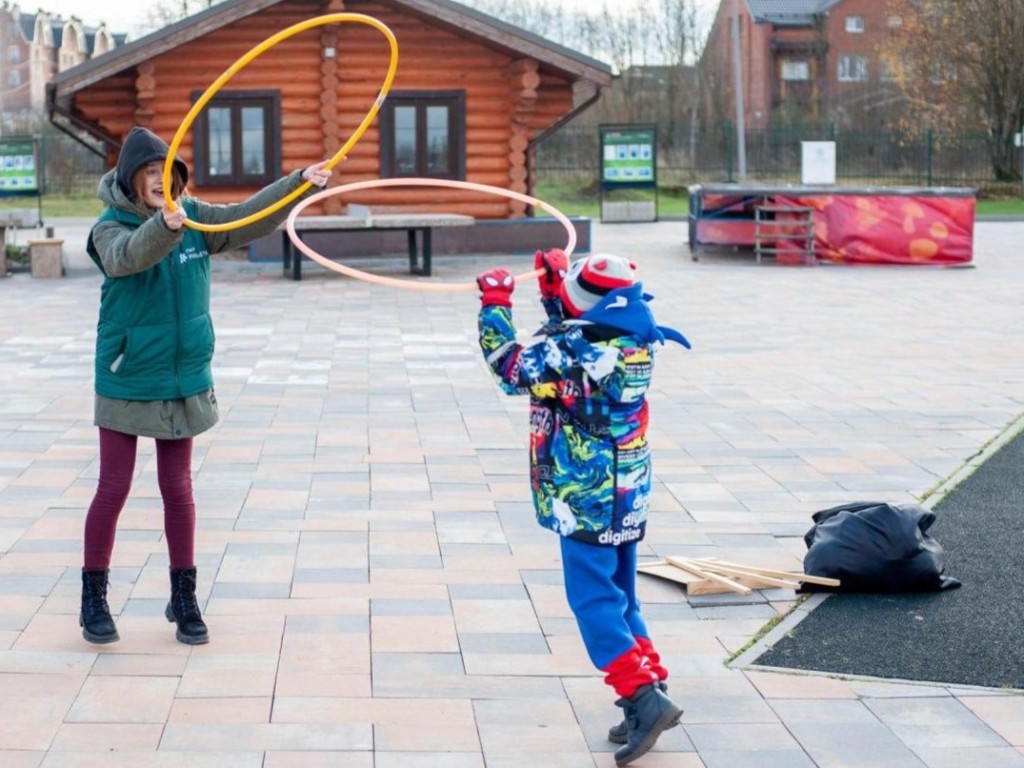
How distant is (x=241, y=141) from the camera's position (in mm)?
23344

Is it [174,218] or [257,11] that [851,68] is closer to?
[257,11]

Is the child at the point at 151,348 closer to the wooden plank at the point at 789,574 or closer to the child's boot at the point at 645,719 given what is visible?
the child's boot at the point at 645,719

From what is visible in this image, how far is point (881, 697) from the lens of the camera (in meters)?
5.25

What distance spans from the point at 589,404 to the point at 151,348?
1.73 meters

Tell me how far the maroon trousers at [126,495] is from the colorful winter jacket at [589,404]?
1.51 metres

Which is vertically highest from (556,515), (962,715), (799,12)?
(799,12)

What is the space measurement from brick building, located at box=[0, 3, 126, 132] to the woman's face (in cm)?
10453

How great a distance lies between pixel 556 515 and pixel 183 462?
5.35ft

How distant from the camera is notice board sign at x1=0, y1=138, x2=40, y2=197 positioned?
27.5 m

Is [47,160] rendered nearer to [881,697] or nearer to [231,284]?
[231,284]

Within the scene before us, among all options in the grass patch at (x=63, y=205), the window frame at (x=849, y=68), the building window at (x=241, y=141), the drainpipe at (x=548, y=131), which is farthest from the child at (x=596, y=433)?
the window frame at (x=849, y=68)

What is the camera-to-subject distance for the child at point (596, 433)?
15.1 ft

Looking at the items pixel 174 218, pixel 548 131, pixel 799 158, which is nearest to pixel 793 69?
pixel 799 158

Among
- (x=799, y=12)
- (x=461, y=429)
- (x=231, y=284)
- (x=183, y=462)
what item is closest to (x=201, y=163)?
(x=231, y=284)
